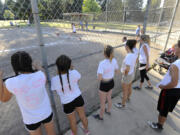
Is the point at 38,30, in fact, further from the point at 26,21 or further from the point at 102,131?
the point at 102,131

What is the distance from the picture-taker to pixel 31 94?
4.16ft

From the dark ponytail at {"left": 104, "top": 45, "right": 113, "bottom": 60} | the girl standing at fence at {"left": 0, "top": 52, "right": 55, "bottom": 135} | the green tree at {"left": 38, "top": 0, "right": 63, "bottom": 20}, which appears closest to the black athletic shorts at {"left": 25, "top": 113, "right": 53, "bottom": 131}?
the girl standing at fence at {"left": 0, "top": 52, "right": 55, "bottom": 135}

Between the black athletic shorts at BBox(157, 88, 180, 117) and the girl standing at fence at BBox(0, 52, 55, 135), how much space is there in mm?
1826

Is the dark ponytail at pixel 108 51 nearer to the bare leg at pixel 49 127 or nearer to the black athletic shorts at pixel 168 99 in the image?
the black athletic shorts at pixel 168 99

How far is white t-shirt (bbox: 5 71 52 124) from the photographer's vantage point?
117 centimetres

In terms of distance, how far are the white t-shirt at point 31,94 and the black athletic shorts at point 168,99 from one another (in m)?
1.85

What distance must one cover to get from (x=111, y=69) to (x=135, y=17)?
10755 mm

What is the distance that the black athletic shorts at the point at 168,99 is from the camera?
187 cm

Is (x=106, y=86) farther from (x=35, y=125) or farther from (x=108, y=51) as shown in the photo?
(x=35, y=125)

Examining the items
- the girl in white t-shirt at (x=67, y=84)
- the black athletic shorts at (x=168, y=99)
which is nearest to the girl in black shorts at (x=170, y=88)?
the black athletic shorts at (x=168, y=99)

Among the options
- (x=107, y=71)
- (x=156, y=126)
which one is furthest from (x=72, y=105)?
(x=156, y=126)

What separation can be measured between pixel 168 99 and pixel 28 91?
81.9 inches

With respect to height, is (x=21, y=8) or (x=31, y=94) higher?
(x=21, y=8)

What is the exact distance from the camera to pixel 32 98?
1.29m
